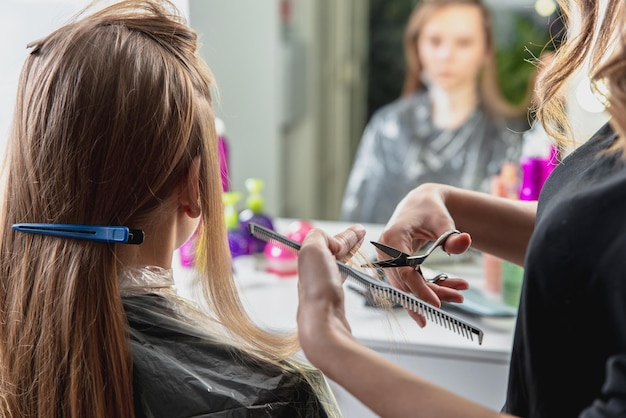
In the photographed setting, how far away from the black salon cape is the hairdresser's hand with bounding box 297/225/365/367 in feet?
0.96

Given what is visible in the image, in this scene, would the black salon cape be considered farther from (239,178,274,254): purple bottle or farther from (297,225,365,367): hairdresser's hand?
(239,178,274,254): purple bottle

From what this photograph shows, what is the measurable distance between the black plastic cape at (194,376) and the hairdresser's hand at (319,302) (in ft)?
0.95

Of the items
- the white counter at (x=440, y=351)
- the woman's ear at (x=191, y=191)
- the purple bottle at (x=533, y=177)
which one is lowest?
the white counter at (x=440, y=351)

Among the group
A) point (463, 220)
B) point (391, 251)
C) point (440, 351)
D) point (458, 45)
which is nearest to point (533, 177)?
point (440, 351)

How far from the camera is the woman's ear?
943 mm

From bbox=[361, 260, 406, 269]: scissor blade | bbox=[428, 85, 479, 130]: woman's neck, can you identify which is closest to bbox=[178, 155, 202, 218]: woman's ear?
bbox=[361, 260, 406, 269]: scissor blade

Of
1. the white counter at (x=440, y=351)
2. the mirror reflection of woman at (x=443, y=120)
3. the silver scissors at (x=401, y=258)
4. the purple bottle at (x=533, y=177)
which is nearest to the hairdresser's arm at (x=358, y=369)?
the silver scissors at (x=401, y=258)

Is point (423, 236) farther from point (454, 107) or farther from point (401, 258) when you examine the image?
point (454, 107)

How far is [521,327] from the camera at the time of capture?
28.2 inches

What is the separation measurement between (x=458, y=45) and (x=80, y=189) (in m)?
1.91

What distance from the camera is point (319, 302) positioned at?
0.66 meters

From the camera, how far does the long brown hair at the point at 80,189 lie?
0.86 metres

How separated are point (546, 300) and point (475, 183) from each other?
173 cm

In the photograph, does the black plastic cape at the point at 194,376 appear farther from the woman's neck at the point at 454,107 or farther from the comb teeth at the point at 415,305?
the woman's neck at the point at 454,107
